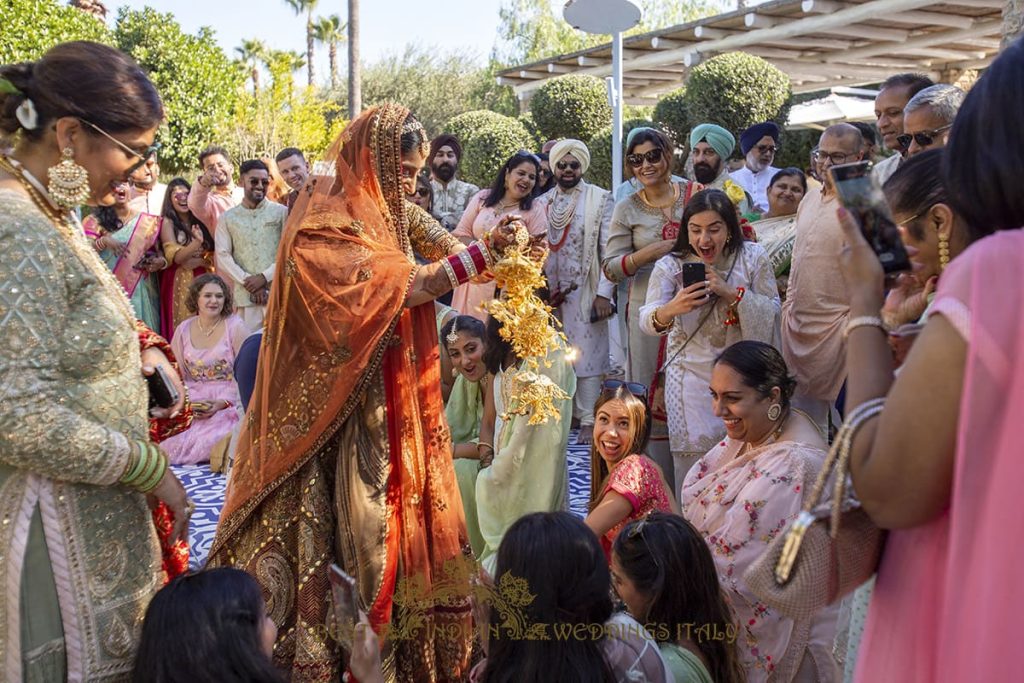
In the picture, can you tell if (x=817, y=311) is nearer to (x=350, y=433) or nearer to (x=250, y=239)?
(x=350, y=433)

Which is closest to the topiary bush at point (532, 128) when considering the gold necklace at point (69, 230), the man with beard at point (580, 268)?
the man with beard at point (580, 268)

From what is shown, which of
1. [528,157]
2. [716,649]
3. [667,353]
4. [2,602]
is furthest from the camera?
[528,157]

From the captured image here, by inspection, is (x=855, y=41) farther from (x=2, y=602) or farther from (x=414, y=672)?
(x=2, y=602)

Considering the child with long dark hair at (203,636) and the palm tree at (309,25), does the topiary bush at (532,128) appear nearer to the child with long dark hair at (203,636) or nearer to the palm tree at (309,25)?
the child with long dark hair at (203,636)

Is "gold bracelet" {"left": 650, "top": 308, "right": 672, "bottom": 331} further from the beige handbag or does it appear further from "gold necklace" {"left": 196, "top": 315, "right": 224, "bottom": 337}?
"gold necklace" {"left": 196, "top": 315, "right": 224, "bottom": 337}

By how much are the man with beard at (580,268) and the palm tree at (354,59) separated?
14.1 meters

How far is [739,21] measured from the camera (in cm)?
1148

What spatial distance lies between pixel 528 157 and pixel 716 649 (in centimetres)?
457

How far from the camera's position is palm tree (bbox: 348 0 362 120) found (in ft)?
65.5

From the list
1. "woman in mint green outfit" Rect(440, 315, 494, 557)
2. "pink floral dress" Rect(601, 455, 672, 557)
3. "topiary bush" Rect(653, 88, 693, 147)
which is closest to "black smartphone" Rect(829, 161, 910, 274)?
"pink floral dress" Rect(601, 455, 672, 557)

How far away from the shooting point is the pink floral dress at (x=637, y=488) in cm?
333

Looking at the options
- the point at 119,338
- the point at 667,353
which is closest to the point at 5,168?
the point at 119,338

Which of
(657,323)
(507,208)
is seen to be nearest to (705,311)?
(657,323)

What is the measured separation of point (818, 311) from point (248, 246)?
4.76 m
